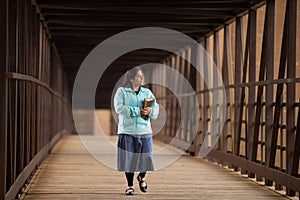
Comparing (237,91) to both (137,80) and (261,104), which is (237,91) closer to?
(261,104)

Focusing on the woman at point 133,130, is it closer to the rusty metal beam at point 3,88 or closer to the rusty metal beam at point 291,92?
the rusty metal beam at point 291,92

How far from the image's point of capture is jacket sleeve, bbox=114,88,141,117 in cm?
850

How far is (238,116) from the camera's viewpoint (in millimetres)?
11742

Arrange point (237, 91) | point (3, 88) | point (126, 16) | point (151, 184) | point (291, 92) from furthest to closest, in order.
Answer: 1. point (126, 16)
2. point (237, 91)
3. point (151, 184)
4. point (291, 92)
5. point (3, 88)

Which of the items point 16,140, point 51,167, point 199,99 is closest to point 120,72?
point 199,99

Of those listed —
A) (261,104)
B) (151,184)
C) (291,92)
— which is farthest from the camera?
(261,104)

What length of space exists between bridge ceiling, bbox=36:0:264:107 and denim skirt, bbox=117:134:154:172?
2821 millimetres

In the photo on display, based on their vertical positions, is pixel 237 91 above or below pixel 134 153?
above

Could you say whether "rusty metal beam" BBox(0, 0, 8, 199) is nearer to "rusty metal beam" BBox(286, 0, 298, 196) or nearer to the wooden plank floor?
the wooden plank floor

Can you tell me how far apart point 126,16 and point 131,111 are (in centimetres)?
436

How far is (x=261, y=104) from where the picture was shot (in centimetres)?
1018

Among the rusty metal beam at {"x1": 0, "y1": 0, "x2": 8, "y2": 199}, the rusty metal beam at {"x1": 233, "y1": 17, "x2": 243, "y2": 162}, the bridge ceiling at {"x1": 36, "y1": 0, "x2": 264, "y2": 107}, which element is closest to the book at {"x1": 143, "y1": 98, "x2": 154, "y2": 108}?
the rusty metal beam at {"x1": 0, "y1": 0, "x2": 8, "y2": 199}

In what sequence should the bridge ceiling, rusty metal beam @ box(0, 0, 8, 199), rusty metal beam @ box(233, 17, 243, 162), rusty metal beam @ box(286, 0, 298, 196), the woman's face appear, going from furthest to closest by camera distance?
rusty metal beam @ box(233, 17, 243, 162) → the bridge ceiling → the woman's face → rusty metal beam @ box(286, 0, 298, 196) → rusty metal beam @ box(0, 0, 8, 199)

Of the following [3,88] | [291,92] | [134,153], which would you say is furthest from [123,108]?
[3,88]
